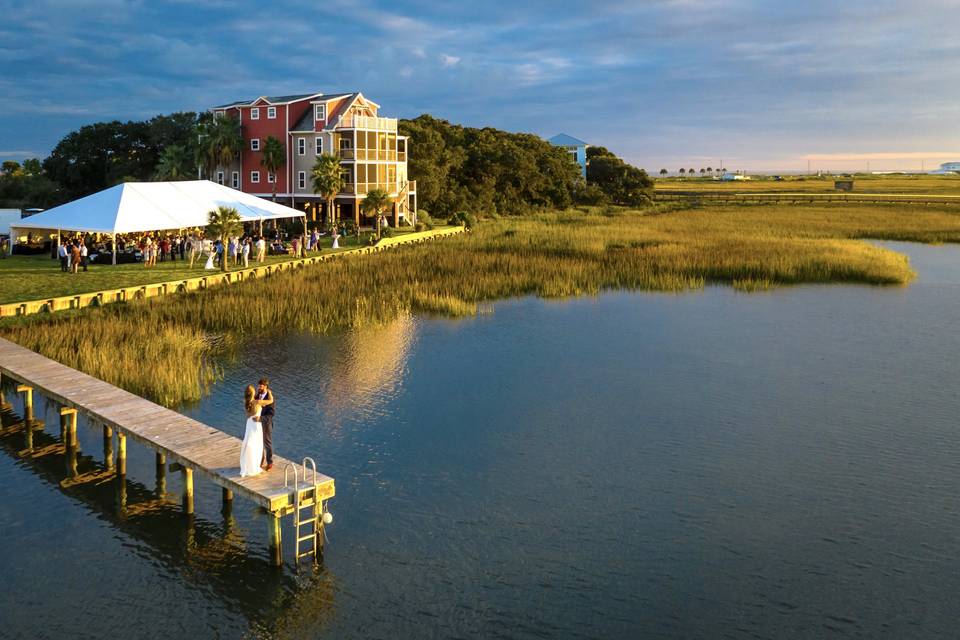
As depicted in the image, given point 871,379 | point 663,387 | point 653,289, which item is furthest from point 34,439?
point 653,289

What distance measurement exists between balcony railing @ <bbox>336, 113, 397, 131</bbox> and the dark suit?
48.6 meters

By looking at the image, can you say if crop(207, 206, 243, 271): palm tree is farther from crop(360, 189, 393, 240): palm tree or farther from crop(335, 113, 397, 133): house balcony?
crop(335, 113, 397, 133): house balcony

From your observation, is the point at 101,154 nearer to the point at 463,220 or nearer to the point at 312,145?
the point at 312,145

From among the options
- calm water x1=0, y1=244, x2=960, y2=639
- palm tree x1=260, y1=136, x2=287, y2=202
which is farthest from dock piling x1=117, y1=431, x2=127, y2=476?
palm tree x1=260, y1=136, x2=287, y2=202

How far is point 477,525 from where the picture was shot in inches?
557

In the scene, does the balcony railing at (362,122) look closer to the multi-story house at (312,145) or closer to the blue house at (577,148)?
the multi-story house at (312,145)

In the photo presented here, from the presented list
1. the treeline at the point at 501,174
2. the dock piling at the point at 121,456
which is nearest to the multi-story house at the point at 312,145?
the treeline at the point at 501,174

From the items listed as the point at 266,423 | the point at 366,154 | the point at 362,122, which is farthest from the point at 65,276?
the point at 362,122

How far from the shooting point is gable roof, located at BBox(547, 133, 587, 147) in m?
126

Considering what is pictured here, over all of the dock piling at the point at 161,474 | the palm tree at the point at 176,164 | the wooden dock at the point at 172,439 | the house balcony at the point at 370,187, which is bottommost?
the dock piling at the point at 161,474

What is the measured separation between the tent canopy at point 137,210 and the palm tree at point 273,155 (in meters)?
18.6

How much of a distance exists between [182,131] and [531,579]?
73.5m

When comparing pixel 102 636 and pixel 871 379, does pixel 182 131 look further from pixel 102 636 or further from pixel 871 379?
pixel 102 636

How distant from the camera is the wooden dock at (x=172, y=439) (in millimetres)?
12758
